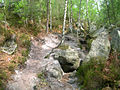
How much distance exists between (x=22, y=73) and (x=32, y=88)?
1830 millimetres

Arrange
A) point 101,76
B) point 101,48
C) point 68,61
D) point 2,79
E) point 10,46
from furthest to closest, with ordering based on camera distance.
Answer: point 10,46 → point 68,61 → point 101,48 → point 2,79 → point 101,76

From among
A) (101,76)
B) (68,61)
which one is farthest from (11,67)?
(101,76)

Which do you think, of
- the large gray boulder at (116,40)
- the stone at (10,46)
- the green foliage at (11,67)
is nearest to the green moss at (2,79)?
the green foliage at (11,67)

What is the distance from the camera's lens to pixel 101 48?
7969mm

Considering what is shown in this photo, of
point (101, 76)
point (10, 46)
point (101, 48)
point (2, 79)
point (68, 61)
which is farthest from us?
point (10, 46)

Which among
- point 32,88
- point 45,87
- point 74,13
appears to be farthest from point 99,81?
point 74,13

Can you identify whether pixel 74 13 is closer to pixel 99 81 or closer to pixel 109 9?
pixel 109 9

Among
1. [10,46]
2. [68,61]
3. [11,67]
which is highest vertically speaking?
[10,46]

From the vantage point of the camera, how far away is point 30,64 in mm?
9117

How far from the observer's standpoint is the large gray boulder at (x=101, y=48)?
7.62 m

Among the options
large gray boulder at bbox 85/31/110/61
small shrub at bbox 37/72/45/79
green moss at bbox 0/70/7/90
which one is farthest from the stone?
large gray boulder at bbox 85/31/110/61

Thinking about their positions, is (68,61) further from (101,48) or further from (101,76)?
(101,76)

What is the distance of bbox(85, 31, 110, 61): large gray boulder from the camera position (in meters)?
7.62

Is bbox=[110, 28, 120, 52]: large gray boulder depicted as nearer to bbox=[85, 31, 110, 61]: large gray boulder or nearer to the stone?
bbox=[85, 31, 110, 61]: large gray boulder
